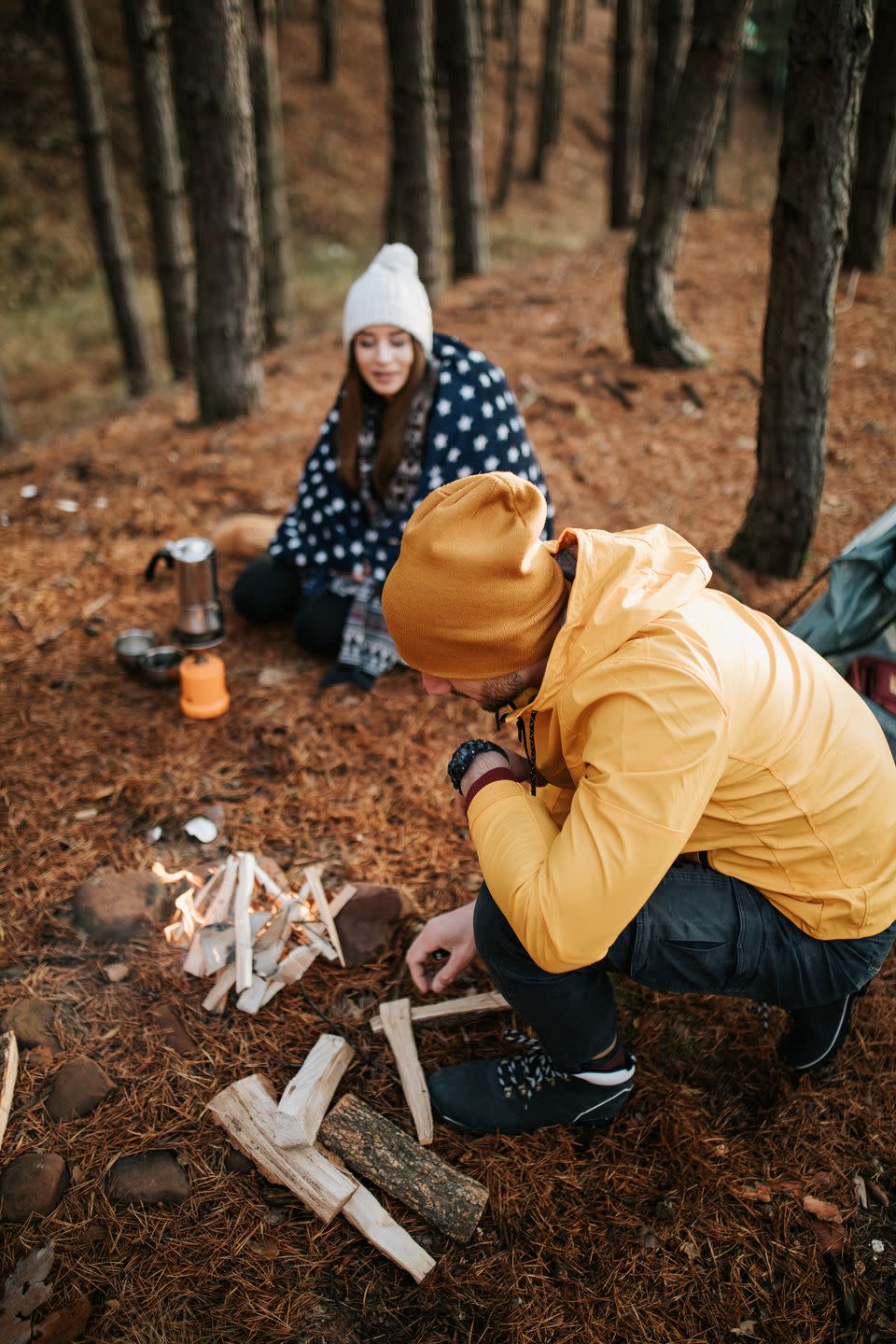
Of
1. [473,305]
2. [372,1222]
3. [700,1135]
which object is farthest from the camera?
[473,305]

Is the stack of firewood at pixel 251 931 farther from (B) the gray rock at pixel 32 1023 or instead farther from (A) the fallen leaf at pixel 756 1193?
(A) the fallen leaf at pixel 756 1193

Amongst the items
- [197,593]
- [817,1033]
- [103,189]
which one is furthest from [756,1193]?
[103,189]

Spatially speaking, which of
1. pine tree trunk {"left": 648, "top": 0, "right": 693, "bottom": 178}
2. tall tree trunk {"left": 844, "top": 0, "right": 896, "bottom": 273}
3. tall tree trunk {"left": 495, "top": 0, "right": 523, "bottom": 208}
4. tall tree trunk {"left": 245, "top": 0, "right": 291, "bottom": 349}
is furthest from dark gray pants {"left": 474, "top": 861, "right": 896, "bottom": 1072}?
tall tree trunk {"left": 495, "top": 0, "right": 523, "bottom": 208}

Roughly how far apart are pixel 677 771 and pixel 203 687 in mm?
2515

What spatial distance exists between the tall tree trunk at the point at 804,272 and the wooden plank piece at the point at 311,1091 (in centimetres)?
311

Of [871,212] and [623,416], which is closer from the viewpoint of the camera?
[623,416]

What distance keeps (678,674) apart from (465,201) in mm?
10107

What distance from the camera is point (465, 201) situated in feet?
33.0

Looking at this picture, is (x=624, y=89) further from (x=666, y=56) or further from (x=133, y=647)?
(x=133, y=647)

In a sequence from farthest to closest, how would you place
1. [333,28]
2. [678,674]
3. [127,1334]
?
[333,28]
[127,1334]
[678,674]

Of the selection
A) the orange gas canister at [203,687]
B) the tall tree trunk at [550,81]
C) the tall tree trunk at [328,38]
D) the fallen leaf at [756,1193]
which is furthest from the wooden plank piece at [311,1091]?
the tall tree trunk at [328,38]

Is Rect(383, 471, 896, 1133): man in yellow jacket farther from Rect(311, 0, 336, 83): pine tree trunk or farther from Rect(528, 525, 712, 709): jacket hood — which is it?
Rect(311, 0, 336, 83): pine tree trunk

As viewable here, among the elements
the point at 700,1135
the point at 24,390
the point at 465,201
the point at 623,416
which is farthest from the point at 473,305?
the point at 700,1135

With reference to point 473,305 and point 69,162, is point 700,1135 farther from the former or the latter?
point 69,162
